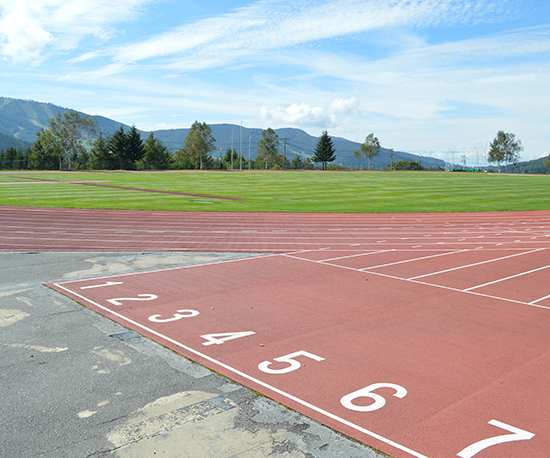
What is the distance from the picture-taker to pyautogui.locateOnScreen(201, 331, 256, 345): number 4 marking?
792 centimetres

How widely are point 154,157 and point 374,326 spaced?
98501 millimetres

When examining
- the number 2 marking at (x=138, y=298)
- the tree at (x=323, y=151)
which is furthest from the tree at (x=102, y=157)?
the number 2 marking at (x=138, y=298)

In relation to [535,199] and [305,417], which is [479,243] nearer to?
[305,417]

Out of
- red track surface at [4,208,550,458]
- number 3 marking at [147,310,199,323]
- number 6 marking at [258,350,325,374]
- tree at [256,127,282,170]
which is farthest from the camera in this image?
tree at [256,127,282,170]

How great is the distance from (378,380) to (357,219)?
63.1ft

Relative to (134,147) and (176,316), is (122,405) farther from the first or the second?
(134,147)

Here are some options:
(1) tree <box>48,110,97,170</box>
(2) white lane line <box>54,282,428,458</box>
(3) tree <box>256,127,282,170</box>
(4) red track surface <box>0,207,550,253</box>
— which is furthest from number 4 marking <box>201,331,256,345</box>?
(3) tree <box>256,127,282,170</box>

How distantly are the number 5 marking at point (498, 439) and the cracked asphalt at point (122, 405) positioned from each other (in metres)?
0.98

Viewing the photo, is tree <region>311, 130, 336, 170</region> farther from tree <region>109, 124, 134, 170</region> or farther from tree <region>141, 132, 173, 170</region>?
tree <region>109, 124, 134, 170</region>

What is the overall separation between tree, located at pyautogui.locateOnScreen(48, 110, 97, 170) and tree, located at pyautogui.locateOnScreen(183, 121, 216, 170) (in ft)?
70.4

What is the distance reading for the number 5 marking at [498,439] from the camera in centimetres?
486

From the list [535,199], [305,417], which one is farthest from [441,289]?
[535,199]

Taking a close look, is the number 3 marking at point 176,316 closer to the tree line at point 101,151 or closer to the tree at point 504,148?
the tree line at point 101,151

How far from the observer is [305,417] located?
557 centimetres
